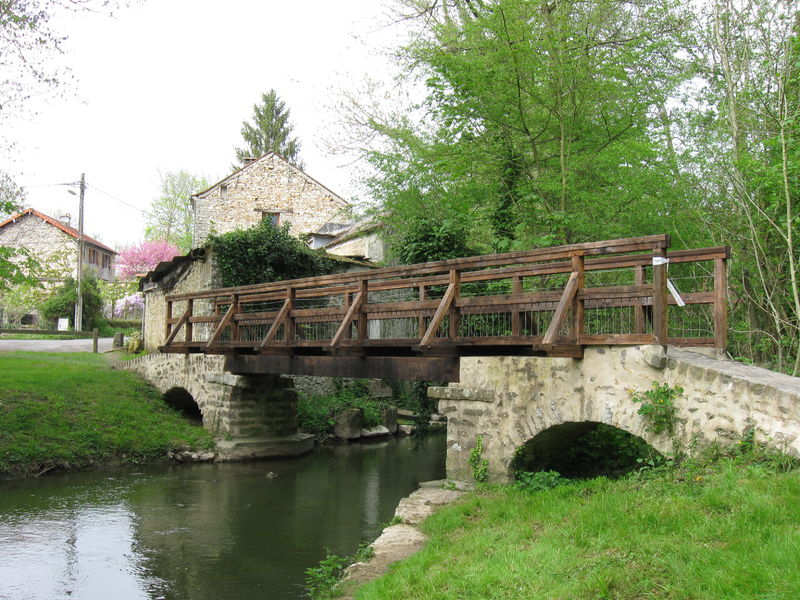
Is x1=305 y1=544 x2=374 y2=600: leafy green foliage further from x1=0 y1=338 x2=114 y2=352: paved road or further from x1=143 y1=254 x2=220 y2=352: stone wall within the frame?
x1=0 y1=338 x2=114 y2=352: paved road

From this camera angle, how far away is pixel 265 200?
3009cm

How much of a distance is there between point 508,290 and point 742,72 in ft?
16.3

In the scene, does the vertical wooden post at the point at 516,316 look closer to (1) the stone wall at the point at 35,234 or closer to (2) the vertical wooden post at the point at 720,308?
(2) the vertical wooden post at the point at 720,308

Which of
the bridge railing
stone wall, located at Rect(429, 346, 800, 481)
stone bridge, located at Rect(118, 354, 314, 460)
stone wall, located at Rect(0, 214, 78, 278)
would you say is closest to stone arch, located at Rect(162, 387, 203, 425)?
stone bridge, located at Rect(118, 354, 314, 460)

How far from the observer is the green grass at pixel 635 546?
355 cm

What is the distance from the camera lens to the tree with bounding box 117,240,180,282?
4212cm

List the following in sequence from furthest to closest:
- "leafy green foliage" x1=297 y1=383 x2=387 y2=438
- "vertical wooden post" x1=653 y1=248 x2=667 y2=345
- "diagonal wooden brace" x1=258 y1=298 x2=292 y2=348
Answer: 1. "leafy green foliage" x1=297 y1=383 x2=387 y2=438
2. "diagonal wooden brace" x1=258 y1=298 x2=292 y2=348
3. "vertical wooden post" x1=653 y1=248 x2=667 y2=345

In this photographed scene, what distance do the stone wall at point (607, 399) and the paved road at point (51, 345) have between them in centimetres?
1832

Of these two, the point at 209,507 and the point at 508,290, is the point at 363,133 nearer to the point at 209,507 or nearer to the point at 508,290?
the point at 508,290

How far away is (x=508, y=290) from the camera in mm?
10914

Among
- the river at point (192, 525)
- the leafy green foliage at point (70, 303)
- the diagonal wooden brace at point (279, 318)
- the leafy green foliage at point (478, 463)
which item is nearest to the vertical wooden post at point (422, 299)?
the leafy green foliage at point (478, 463)

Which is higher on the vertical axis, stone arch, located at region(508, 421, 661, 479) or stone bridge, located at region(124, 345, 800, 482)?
stone bridge, located at region(124, 345, 800, 482)

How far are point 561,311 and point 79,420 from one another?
1092cm

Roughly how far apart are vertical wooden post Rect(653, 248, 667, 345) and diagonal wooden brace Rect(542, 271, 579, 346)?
31.3 inches
